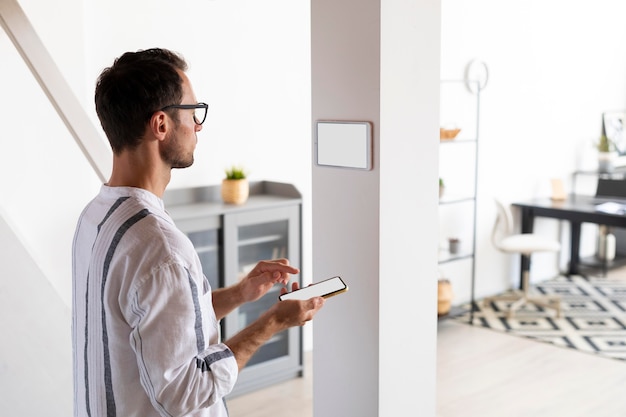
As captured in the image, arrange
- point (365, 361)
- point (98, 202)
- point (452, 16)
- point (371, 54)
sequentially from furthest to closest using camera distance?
point (452, 16) < point (365, 361) < point (371, 54) < point (98, 202)

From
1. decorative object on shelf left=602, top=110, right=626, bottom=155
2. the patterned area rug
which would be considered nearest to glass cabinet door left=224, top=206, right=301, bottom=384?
the patterned area rug

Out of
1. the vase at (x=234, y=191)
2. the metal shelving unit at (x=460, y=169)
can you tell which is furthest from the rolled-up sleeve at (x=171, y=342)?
the metal shelving unit at (x=460, y=169)

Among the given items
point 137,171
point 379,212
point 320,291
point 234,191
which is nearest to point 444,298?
point 234,191

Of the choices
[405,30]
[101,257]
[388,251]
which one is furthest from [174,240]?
[405,30]

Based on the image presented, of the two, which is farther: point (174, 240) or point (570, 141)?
point (570, 141)

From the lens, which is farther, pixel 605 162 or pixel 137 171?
pixel 605 162

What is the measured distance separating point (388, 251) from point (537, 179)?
4.51m

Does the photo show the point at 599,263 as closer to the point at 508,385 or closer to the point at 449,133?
the point at 449,133

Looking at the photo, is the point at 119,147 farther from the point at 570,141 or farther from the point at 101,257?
the point at 570,141

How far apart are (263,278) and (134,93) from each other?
24.1 inches

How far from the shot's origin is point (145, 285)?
146cm

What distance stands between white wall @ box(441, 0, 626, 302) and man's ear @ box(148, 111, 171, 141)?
4209 mm

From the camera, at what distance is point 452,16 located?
5.54 meters

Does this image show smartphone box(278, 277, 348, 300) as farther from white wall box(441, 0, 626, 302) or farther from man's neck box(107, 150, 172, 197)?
white wall box(441, 0, 626, 302)
